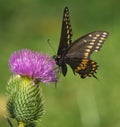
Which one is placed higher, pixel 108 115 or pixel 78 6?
pixel 78 6

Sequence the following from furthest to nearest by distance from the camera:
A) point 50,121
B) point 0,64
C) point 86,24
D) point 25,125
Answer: point 86,24, point 0,64, point 50,121, point 25,125

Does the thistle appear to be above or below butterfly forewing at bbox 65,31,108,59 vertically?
below

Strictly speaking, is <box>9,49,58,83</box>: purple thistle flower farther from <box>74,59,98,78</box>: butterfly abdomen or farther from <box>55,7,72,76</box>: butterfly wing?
<box>74,59,98,78</box>: butterfly abdomen

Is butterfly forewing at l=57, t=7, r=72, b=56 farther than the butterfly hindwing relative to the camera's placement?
No

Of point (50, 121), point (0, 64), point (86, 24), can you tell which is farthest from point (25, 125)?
point (86, 24)

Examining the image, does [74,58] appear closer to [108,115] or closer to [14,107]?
[14,107]

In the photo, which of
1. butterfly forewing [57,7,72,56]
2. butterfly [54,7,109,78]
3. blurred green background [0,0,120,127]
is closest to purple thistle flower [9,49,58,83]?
butterfly [54,7,109,78]

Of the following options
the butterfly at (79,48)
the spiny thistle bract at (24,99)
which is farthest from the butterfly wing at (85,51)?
the spiny thistle bract at (24,99)
